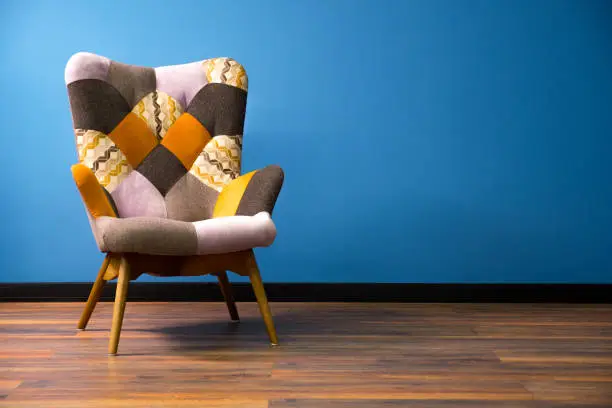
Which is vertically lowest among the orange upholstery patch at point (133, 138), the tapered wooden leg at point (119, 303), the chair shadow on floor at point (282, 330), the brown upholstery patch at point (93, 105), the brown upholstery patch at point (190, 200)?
the chair shadow on floor at point (282, 330)

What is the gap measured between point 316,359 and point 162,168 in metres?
1.02

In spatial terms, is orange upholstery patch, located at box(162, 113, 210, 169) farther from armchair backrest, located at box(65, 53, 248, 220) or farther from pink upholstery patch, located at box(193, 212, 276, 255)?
pink upholstery patch, located at box(193, 212, 276, 255)

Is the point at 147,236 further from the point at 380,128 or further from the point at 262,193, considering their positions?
the point at 380,128

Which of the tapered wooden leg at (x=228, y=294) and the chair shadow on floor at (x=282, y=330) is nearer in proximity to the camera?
the chair shadow on floor at (x=282, y=330)

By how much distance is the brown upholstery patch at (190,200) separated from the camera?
238 centimetres

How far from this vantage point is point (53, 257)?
118 inches

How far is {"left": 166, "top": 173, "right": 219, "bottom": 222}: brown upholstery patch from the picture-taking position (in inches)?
93.9

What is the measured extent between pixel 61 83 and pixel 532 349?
241 centimetres

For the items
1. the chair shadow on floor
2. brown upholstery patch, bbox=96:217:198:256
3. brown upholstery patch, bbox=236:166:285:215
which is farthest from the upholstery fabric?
the chair shadow on floor

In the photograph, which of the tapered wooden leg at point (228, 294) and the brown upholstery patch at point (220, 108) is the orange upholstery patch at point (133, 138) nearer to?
the brown upholstery patch at point (220, 108)

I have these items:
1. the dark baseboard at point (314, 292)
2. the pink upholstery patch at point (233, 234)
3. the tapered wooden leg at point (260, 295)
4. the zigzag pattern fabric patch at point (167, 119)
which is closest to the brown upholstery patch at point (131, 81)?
the zigzag pattern fabric patch at point (167, 119)

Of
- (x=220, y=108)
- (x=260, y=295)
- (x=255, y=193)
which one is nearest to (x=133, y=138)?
(x=220, y=108)

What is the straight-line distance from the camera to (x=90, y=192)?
6.40 feet

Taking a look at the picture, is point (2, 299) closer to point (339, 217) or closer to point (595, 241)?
point (339, 217)
